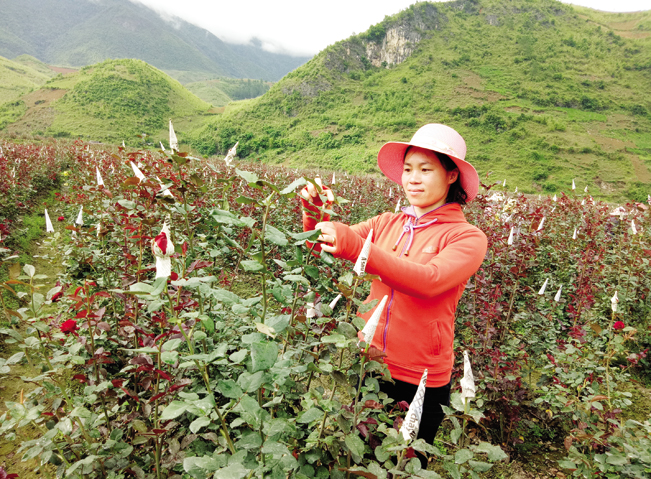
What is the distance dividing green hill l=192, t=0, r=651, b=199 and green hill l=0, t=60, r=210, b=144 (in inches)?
324

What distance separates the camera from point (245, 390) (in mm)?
769

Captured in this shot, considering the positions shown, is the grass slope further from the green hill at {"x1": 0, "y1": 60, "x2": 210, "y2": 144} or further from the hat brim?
the hat brim

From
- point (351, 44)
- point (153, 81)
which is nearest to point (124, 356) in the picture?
point (153, 81)

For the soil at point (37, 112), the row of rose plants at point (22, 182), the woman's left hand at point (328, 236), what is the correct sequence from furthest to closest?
the soil at point (37, 112) < the row of rose plants at point (22, 182) < the woman's left hand at point (328, 236)

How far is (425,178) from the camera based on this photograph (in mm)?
1544

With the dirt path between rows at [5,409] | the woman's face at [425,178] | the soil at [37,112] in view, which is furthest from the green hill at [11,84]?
the woman's face at [425,178]

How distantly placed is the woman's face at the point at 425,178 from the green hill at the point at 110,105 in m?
52.3

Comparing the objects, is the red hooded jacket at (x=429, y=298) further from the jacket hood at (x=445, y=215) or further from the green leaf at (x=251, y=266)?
the green leaf at (x=251, y=266)

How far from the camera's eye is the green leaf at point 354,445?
29.4 inches

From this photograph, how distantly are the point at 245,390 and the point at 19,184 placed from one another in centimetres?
850

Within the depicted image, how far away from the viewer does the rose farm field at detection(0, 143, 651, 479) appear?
2.63 ft

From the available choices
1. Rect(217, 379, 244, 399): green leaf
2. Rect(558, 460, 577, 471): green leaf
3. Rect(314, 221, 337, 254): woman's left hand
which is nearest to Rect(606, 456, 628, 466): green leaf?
Rect(558, 460, 577, 471): green leaf

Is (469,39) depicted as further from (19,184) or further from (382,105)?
(19,184)

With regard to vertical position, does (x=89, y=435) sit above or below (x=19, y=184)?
above
